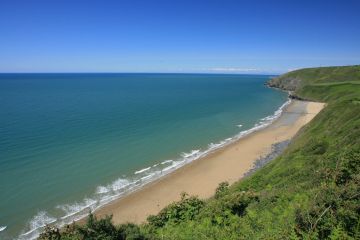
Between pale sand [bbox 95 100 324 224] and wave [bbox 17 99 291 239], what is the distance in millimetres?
1065

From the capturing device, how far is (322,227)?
1029 centimetres

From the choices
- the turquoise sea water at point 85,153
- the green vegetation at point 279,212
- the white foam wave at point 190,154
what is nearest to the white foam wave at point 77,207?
the turquoise sea water at point 85,153

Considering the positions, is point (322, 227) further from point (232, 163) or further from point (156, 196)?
point (232, 163)

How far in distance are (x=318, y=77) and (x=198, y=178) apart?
124646 mm

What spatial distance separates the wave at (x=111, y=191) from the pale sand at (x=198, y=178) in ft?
3.50

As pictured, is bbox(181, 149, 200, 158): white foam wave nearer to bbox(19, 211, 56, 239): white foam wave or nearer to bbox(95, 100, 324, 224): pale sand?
bbox(95, 100, 324, 224): pale sand

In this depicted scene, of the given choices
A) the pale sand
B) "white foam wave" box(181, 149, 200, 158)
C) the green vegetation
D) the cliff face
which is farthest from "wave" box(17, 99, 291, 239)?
the cliff face

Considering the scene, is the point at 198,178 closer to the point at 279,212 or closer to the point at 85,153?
the point at 85,153

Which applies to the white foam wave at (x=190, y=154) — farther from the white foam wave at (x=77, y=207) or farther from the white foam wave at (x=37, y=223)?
the white foam wave at (x=37, y=223)

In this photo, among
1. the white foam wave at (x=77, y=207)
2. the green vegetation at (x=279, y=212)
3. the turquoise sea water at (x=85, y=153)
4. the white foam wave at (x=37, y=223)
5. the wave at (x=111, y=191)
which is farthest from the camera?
the turquoise sea water at (x=85, y=153)

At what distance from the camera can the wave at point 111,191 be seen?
26797 mm

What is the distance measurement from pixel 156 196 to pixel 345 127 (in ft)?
70.1

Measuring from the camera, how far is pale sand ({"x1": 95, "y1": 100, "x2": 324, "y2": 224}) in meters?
29.6

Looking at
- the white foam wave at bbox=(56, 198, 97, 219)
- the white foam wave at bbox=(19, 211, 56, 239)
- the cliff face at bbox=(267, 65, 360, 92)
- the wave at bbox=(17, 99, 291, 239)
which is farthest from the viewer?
the cliff face at bbox=(267, 65, 360, 92)
